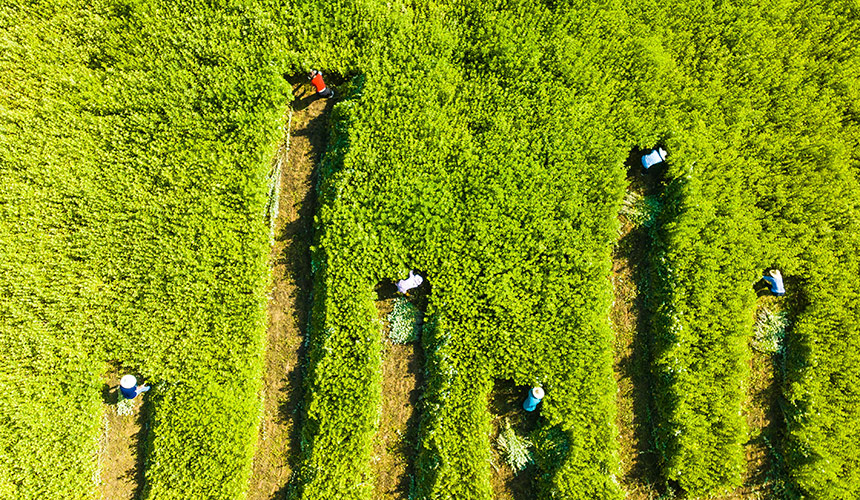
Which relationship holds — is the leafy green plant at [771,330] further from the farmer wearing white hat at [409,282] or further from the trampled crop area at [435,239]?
the farmer wearing white hat at [409,282]

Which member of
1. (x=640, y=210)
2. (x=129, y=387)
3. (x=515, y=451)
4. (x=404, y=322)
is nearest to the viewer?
(x=129, y=387)

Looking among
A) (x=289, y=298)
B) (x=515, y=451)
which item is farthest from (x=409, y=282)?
(x=515, y=451)

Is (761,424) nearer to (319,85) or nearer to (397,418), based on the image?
(397,418)

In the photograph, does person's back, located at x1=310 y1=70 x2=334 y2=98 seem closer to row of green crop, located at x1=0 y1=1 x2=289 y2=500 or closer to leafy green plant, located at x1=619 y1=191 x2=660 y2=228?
row of green crop, located at x1=0 y1=1 x2=289 y2=500

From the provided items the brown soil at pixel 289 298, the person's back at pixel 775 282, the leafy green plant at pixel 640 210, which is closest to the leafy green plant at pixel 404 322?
the brown soil at pixel 289 298

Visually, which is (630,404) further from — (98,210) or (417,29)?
(98,210)

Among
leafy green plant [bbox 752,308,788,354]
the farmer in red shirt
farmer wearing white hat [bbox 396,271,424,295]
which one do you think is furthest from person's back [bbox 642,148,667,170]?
the farmer in red shirt
